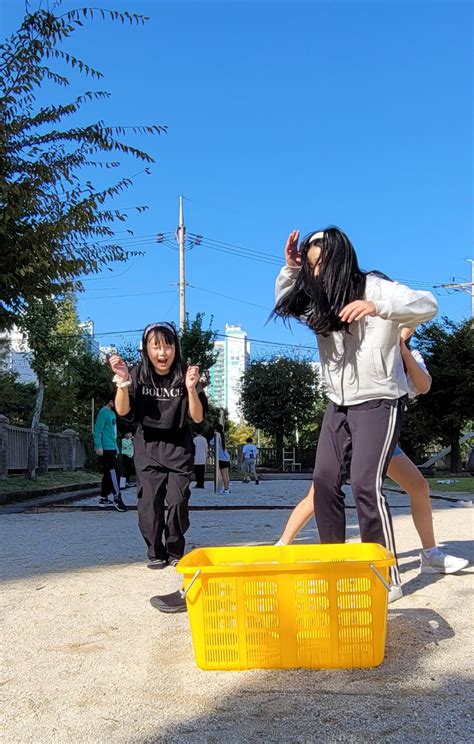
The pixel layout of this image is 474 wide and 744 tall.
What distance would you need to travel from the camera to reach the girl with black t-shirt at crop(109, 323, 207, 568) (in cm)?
443

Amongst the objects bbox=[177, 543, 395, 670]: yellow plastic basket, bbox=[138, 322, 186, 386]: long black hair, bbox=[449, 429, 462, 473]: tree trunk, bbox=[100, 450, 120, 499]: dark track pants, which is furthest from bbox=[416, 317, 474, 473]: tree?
bbox=[177, 543, 395, 670]: yellow plastic basket

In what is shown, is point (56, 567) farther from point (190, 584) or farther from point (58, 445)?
point (58, 445)

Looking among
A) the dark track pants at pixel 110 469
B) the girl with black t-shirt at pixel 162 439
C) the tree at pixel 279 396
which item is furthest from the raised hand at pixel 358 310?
the tree at pixel 279 396

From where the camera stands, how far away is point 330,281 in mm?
3328

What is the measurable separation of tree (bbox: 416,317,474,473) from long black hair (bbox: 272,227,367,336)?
72.7ft

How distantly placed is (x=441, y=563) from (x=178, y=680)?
2.11 m

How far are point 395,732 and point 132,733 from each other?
0.76 m

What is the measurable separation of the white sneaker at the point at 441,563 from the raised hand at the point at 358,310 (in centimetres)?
176

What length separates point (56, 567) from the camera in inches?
185

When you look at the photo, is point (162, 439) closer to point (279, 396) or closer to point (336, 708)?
point (336, 708)

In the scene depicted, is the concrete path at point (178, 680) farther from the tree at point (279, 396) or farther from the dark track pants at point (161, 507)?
the tree at point (279, 396)

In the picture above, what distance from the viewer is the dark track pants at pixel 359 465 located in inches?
127

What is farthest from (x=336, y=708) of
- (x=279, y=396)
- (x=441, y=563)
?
(x=279, y=396)

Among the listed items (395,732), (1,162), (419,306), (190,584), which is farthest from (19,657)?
(1,162)
